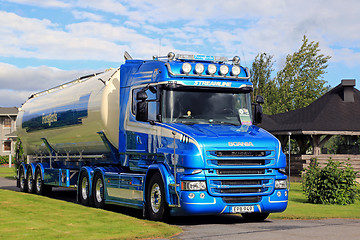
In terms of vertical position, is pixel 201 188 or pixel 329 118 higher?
pixel 329 118

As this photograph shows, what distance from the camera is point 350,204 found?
18.7m

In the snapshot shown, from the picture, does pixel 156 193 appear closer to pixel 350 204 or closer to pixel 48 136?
pixel 350 204

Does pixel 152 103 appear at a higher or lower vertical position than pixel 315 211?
higher

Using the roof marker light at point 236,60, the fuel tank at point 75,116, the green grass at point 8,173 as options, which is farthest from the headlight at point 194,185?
the green grass at point 8,173

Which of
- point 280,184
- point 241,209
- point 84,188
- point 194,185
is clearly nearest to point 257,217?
point 280,184

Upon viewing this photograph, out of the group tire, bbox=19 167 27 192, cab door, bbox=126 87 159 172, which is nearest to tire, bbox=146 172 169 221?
cab door, bbox=126 87 159 172

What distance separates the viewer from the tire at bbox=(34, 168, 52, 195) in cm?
2364

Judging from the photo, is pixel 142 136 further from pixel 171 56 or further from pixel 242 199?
pixel 242 199

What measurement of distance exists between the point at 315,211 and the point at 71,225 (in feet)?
22.9

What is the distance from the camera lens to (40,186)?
23.8 metres

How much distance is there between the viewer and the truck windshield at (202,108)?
536 inches

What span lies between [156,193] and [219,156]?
77.0 inches

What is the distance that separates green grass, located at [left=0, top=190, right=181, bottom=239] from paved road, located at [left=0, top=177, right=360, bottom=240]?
26.3 inches

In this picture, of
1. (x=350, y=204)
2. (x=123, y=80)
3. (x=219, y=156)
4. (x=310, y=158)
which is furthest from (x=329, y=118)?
(x=219, y=156)
